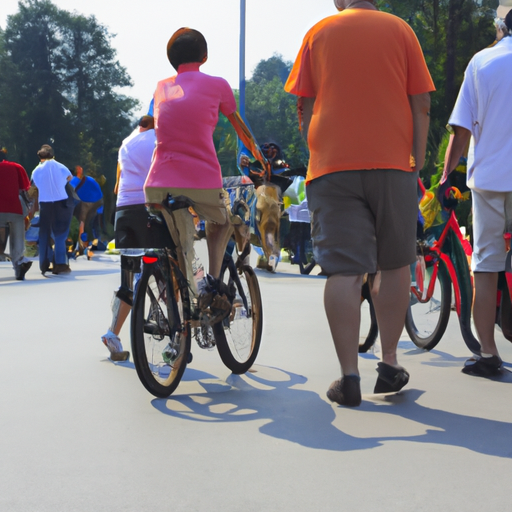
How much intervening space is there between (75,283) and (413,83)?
9.53m

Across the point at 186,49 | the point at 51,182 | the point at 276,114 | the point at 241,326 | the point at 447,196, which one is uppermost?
the point at 276,114

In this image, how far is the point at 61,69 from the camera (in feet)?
190

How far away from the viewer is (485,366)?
5.95 m

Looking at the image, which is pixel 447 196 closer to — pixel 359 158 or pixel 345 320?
pixel 359 158

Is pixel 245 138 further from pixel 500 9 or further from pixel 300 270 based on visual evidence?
pixel 300 270

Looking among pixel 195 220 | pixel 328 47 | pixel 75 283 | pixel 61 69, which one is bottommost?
pixel 75 283

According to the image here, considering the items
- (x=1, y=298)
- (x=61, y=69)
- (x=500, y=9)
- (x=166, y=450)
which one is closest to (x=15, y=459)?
(x=166, y=450)

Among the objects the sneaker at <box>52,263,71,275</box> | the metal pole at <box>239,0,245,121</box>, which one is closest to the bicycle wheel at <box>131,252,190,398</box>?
the sneaker at <box>52,263,71,275</box>

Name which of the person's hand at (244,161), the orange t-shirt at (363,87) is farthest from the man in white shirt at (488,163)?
the person's hand at (244,161)

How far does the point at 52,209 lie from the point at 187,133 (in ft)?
35.5

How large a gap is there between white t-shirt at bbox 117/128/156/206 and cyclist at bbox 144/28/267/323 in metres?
0.68

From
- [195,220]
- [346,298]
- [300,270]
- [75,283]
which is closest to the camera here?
[346,298]

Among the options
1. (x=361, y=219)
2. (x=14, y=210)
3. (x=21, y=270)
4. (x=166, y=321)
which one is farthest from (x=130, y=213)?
(x=14, y=210)

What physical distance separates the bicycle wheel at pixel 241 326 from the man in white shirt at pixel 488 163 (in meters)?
1.35
